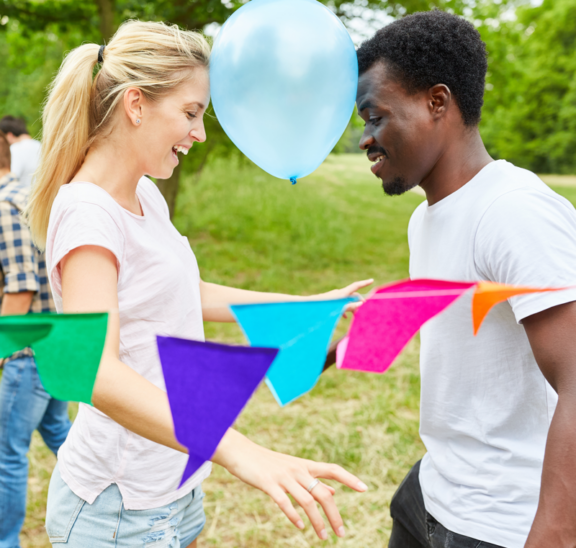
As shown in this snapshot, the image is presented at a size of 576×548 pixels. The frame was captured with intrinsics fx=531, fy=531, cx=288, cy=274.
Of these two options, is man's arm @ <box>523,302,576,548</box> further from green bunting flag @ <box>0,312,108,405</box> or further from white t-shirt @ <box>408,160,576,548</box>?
green bunting flag @ <box>0,312,108,405</box>

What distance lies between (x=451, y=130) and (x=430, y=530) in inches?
44.6

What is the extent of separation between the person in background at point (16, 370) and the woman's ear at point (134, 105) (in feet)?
4.26

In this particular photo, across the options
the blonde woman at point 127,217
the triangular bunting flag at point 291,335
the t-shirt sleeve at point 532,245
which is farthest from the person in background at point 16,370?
the t-shirt sleeve at point 532,245

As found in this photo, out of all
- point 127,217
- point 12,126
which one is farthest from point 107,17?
point 127,217

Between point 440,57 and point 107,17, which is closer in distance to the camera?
point 440,57

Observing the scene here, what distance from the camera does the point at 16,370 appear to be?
2.42 metres

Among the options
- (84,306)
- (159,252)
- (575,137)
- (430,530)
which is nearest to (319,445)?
(430,530)

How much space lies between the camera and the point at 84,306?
1.12 m

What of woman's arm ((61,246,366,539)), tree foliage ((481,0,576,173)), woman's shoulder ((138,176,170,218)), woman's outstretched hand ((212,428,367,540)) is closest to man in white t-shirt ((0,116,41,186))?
woman's shoulder ((138,176,170,218))

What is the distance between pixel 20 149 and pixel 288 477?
5.36 m

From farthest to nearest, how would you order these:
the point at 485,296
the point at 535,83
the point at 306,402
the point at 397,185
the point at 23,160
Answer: the point at 535,83 < the point at 23,160 < the point at 306,402 < the point at 397,185 < the point at 485,296

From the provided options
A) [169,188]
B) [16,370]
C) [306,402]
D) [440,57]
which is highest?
[440,57]

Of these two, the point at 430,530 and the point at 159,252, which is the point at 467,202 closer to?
the point at 159,252

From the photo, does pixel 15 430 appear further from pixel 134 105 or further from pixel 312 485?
pixel 312 485
